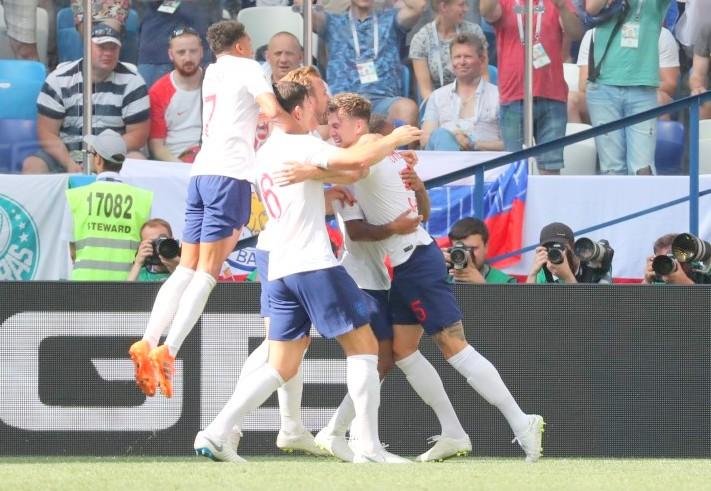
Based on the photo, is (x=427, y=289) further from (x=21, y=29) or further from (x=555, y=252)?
(x=21, y=29)

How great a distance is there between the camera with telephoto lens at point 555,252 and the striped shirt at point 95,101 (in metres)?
4.21

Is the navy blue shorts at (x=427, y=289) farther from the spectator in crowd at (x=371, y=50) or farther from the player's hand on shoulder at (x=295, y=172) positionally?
the spectator in crowd at (x=371, y=50)

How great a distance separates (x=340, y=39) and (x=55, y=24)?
7.57ft

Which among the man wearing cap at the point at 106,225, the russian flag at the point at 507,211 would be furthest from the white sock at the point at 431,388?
the russian flag at the point at 507,211

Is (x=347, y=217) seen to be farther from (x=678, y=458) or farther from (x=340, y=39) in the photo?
(x=340, y=39)

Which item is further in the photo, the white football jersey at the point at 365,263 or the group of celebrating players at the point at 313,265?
the white football jersey at the point at 365,263

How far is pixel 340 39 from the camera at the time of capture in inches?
490

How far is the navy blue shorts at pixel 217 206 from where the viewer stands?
7.99m

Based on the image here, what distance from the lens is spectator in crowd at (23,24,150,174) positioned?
476 inches

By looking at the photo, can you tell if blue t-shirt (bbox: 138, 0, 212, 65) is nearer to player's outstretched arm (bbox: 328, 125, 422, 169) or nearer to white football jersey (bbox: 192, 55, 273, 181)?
white football jersey (bbox: 192, 55, 273, 181)

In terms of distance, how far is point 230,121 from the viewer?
813 centimetres

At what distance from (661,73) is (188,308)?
6050mm

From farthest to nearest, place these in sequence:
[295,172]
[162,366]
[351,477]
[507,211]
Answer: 1. [507,211]
2. [162,366]
3. [295,172]
4. [351,477]

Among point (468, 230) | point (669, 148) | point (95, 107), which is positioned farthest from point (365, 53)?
point (468, 230)
